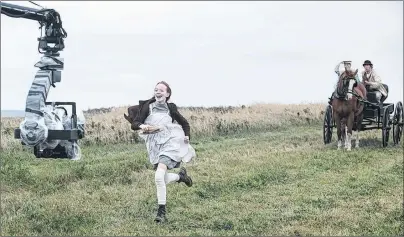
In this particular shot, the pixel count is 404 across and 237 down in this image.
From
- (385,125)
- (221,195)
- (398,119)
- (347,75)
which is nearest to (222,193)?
(221,195)

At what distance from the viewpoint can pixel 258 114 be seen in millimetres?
26625

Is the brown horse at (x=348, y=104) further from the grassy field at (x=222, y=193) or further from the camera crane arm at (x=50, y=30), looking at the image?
the camera crane arm at (x=50, y=30)

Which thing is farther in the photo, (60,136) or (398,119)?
(398,119)

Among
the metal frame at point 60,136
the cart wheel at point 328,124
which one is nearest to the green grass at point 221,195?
the metal frame at point 60,136

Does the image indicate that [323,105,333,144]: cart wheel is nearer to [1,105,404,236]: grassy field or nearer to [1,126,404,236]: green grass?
[1,105,404,236]: grassy field

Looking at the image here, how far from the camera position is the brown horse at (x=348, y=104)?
16562mm

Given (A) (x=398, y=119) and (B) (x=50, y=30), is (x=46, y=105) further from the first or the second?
(A) (x=398, y=119)

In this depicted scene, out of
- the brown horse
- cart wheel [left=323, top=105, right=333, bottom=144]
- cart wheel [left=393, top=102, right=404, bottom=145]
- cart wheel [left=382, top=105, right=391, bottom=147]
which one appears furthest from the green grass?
cart wheel [left=393, top=102, right=404, bottom=145]

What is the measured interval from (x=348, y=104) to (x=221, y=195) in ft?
25.4

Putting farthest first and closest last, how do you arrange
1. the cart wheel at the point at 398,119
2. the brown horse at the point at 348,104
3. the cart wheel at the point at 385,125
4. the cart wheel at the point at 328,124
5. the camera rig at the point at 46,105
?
the cart wheel at the point at 398,119, the cart wheel at the point at 328,124, the cart wheel at the point at 385,125, the brown horse at the point at 348,104, the camera rig at the point at 46,105

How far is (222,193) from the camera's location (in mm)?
10602

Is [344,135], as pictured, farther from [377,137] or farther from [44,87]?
[44,87]

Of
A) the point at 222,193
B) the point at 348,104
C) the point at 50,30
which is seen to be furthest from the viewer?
the point at 348,104

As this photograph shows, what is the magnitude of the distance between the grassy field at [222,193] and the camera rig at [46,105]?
7.59 feet
